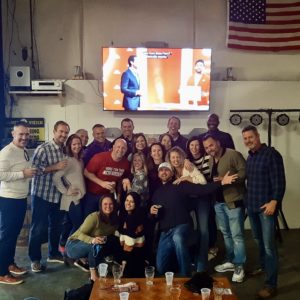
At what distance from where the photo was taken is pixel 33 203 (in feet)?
13.2

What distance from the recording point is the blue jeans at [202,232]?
3775 mm

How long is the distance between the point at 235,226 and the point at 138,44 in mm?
3111

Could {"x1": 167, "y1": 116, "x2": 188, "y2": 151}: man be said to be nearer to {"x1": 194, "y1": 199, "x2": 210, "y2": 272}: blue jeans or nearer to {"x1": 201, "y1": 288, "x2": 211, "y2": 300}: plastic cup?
{"x1": 194, "y1": 199, "x2": 210, "y2": 272}: blue jeans

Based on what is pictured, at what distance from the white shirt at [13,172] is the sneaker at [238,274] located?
2.18m

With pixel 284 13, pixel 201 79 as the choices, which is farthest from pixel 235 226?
pixel 284 13

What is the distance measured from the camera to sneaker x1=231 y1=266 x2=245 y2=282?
382cm

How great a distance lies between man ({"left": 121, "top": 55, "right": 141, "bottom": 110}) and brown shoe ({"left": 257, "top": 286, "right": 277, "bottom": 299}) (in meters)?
2.94

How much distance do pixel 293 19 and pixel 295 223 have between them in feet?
9.66

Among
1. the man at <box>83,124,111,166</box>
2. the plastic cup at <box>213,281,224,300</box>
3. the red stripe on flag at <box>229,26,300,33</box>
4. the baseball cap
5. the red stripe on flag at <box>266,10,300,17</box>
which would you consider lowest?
the plastic cup at <box>213,281,224,300</box>

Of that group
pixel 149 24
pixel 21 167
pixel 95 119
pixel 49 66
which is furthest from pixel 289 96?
pixel 21 167

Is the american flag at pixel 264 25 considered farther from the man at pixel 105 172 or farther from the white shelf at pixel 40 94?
the man at pixel 105 172

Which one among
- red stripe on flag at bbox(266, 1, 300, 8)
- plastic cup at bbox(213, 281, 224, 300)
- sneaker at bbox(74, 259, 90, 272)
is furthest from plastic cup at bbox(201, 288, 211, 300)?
red stripe on flag at bbox(266, 1, 300, 8)

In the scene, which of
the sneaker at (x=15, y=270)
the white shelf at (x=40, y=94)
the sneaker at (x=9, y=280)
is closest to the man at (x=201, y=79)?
the white shelf at (x=40, y=94)

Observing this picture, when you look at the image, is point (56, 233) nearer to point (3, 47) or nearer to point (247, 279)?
point (247, 279)
